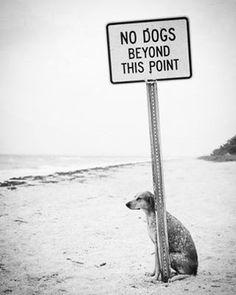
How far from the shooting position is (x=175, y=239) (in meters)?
2.29

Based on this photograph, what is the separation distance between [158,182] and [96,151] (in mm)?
1150

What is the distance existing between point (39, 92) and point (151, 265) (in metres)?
1.99

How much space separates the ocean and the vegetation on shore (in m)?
0.68

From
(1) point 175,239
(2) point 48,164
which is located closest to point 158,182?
(1) point 175,239

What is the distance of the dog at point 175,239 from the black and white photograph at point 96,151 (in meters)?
0.35

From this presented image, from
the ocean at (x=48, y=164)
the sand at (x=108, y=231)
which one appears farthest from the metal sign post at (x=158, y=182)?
the ocean at (x=48, y=164)

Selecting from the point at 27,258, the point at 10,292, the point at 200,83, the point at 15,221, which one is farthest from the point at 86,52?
the point at 10,292

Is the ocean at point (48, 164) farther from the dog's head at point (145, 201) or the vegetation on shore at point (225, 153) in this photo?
the dog's head at point (145, 201)

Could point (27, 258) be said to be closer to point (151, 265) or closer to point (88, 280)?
point (88, 280)

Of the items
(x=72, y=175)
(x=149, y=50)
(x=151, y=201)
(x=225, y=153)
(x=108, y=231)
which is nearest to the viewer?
(x=149, y=50)

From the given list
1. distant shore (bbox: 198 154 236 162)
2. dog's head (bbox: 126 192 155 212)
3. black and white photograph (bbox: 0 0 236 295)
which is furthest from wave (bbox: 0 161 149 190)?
dog's head (bbox: 126 192 155 212)

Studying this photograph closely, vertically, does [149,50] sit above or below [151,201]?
above

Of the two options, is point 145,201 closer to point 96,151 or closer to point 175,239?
point 175,239

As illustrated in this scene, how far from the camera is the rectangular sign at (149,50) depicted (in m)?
2.09
